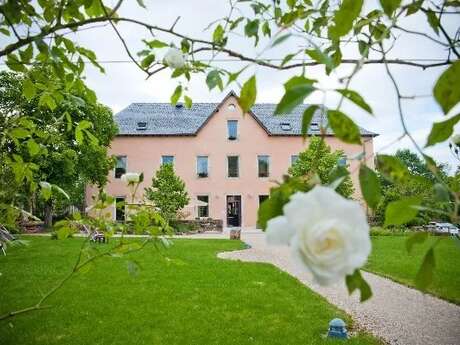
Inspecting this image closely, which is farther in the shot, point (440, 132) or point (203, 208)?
point (203, 208)

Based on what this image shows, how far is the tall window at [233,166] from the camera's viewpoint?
25.7 metres

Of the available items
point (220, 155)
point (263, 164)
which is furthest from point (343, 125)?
point (263, 164)

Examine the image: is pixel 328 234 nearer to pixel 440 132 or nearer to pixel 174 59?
pixel 440 132

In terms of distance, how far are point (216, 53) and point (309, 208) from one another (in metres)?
1.02

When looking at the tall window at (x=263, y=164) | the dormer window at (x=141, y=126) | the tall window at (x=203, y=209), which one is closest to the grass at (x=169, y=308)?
the tall window at (x=203, y=209)

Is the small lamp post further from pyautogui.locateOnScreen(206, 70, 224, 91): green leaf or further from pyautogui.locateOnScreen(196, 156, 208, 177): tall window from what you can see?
pyautogui.locateOnScreen(196, 156, 208, 177): tall window

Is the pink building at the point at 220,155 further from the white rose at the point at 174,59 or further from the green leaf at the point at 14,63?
the white rose at the point at 174,59

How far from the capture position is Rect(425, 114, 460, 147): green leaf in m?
0.63

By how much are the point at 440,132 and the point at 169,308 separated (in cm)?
531

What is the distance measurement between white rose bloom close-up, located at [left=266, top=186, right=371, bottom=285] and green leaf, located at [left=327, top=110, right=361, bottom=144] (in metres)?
0.14

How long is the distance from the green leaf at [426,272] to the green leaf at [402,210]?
0.06m

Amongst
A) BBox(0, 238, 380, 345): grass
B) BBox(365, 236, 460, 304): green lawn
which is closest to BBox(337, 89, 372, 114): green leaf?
BBox(0, 238, 380, 345): grass

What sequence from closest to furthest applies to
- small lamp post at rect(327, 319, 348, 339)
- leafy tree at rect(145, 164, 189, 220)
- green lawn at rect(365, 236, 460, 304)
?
small lamp post at rect(327, 319, 348, 339)
green lawn at rect(365, 236, 460, 304)
leafy tree at rect(145, 164, 189, 220)

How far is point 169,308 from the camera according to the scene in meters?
5.46
